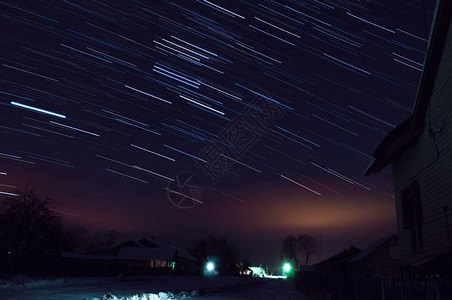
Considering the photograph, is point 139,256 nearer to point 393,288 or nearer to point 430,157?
point 430,157

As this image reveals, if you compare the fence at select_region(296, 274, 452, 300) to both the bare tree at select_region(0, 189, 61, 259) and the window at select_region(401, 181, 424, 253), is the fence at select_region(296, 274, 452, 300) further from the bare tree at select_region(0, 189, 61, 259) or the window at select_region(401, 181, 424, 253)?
the bare tree at select_region(0, 189, 61, 259)

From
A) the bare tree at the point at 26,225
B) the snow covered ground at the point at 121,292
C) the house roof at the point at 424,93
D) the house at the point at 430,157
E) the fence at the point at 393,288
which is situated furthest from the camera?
the bare tree at the point at 26,225

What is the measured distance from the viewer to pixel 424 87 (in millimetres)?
10508

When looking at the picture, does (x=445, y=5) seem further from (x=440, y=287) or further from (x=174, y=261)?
(x=174, y=261)

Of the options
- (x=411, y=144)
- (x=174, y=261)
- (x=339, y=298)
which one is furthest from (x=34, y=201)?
(x=174, y=261)

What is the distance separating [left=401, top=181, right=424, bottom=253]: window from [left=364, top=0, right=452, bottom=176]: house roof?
52.7 inches

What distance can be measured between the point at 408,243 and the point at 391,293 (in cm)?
588

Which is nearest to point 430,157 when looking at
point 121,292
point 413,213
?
point 413,213

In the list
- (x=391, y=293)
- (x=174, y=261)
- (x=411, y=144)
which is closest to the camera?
(x=391, y=293)

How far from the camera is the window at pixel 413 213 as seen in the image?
442 inches

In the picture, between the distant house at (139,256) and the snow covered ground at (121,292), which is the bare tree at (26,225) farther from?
the distant house at (139,256)

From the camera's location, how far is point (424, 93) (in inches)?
413

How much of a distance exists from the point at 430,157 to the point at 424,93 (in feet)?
5.91

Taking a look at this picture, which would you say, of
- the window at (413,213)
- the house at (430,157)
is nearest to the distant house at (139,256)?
the window at (413,213)
